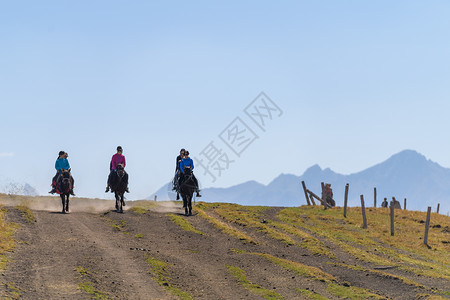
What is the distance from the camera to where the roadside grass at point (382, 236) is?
30.0 m

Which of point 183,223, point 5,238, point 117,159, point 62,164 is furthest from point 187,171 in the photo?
point 5,238

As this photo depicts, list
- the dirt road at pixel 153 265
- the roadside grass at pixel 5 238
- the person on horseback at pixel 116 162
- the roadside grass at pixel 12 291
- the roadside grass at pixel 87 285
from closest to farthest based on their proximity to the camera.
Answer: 1. the roadside grass at pixel 12 291
2. the roadside grass at pixel 87 285
3. the dirt road at pixel 153 265
4. the roadside grass at pixel 5 238
5. the person on horseback at pixel 116 162

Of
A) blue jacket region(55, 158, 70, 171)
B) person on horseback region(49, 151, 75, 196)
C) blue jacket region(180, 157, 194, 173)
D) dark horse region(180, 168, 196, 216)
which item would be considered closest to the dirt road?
person on horseback region(49, 151, 75, 196)

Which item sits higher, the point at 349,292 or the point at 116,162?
the point at 116,162

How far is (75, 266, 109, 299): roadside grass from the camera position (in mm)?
17016

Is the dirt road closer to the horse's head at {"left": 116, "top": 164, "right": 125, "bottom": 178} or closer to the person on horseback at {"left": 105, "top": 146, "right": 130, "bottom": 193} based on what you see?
the horse's head at {"left": 116, "top": 164, "right": 125, "bottom": 178}

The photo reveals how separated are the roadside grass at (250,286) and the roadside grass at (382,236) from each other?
889cm

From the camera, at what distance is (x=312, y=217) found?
4431cm

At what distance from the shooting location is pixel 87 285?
1792 centimetres

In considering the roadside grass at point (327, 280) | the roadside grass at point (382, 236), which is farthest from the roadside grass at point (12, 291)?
the roadside grass at point (382, 236)

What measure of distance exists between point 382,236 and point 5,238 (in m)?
24.1

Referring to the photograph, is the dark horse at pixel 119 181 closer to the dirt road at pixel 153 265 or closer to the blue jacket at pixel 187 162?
the blue jacket at pixel 187 162

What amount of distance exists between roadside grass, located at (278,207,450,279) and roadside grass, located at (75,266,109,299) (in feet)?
48.0

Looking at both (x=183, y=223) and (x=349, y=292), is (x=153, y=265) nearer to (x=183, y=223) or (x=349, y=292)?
(x=349, y=292)
